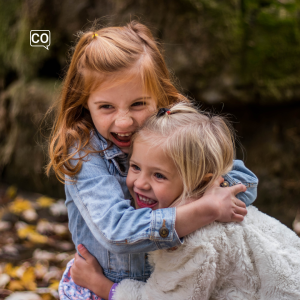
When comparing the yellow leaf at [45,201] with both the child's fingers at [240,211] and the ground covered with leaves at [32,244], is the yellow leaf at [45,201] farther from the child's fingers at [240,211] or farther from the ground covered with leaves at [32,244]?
the child's fingers at [240,211]

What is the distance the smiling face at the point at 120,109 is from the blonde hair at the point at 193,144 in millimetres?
106

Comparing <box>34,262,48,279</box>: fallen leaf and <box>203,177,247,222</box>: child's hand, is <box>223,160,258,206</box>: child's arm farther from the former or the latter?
<box>34,262,48,279</box>: fallen leaf

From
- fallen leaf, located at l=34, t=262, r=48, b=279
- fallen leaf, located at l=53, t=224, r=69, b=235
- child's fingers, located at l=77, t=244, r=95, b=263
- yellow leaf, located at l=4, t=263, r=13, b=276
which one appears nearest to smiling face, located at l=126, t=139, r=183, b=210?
child's fingers, located at l=77, t=244, r=95, b=263

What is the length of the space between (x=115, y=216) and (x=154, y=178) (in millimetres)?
240

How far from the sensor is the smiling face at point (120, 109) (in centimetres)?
161

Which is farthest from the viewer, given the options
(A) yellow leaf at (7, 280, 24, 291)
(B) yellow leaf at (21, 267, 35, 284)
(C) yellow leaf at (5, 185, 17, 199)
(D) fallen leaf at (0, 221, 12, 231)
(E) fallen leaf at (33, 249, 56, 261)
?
(C) yellow leaf at (5, 185, 17, 199)

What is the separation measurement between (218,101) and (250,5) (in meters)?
0.98

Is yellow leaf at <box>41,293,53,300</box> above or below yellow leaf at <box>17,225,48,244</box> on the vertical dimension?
above

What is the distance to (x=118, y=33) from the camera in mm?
1738

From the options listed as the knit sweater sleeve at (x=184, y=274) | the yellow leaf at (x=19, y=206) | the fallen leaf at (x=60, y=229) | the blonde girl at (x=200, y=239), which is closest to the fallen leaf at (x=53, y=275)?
the fallen leaf at (x=60, y=229)

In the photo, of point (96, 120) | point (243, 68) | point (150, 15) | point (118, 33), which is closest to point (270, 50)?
point (243, 68)

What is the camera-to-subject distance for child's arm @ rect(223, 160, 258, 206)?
167 centimetres

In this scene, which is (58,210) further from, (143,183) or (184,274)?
(184,274)

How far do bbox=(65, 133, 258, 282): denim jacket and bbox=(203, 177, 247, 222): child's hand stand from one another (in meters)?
0.11
